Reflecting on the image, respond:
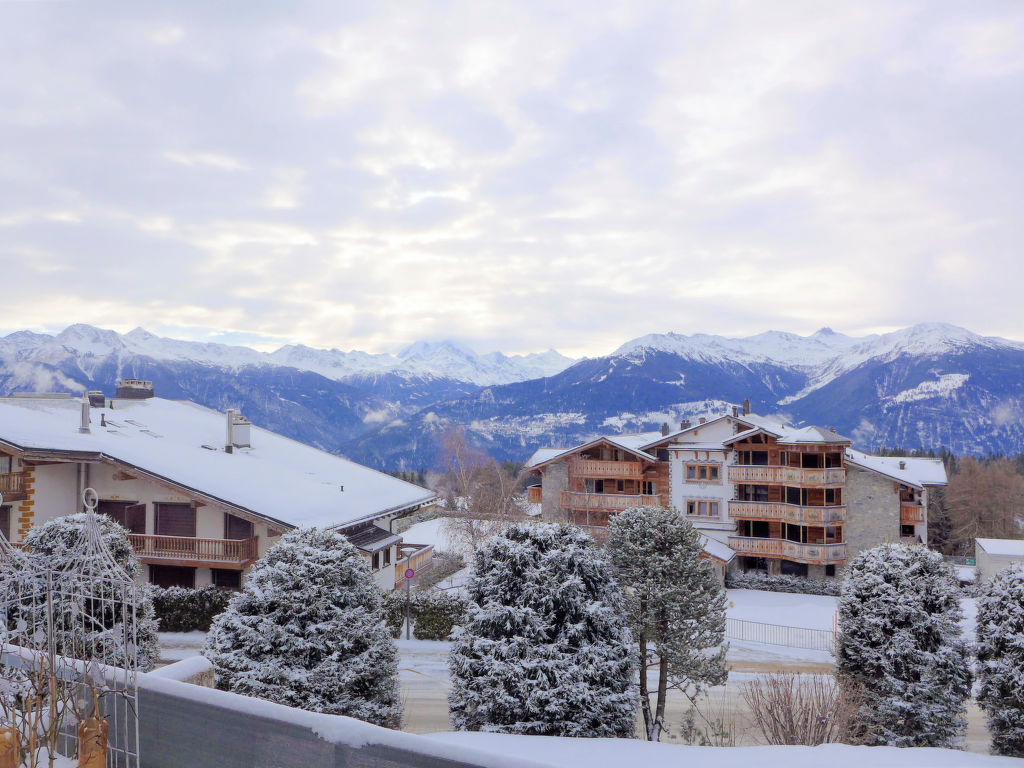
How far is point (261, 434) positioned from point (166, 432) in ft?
23.9

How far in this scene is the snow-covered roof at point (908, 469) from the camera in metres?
41.2

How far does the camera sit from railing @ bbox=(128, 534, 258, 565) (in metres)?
24.2

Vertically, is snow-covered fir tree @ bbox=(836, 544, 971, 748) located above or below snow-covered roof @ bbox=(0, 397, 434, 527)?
below

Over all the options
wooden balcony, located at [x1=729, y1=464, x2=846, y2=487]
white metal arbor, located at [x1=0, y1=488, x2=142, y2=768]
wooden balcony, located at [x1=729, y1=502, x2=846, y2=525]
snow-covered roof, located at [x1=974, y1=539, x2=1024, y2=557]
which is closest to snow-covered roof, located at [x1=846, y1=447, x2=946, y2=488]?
wooden balcony, located at [x1=729, y1=464, x2=846, y2=487]

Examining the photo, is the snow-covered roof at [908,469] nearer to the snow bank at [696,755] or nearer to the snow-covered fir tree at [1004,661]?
the snow-covered fir tree at [1004,661]

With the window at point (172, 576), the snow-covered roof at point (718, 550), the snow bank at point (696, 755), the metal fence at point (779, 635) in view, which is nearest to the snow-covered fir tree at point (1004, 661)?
the snow bank at point (696, 755)

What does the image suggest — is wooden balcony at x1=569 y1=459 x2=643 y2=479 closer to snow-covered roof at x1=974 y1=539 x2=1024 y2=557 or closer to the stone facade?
the stone facade

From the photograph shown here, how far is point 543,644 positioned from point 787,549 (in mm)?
33838

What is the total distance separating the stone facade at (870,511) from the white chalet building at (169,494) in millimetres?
27933

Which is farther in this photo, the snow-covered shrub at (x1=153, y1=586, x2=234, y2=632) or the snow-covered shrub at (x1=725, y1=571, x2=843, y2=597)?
the snow-covered shrub at (x1=725, y1=571, x2=843, y2=597)

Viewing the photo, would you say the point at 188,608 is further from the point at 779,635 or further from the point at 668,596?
the point at 779,635

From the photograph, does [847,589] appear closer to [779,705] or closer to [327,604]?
[779,705]

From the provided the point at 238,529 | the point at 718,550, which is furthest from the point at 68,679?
the point at 718,550

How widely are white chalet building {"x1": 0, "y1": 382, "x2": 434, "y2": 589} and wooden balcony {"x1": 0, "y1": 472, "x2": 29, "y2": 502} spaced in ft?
0.11
